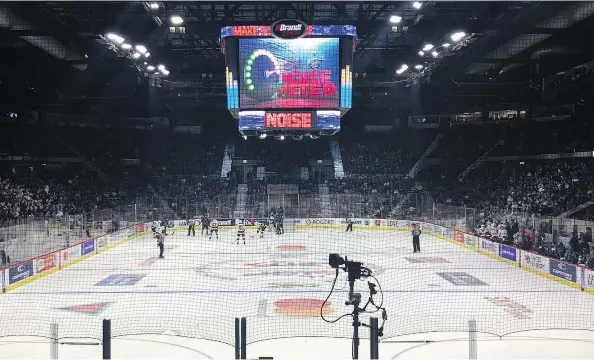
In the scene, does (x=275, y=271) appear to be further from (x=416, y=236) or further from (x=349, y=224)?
(x=349, y=224)

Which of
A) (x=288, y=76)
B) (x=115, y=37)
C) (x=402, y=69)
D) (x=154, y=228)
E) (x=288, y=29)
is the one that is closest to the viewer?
(x=288, y=29)

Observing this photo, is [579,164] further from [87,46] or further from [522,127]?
[87,46]

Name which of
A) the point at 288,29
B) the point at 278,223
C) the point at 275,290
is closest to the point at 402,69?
the point at 278,223

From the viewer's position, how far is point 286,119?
12.2 metres

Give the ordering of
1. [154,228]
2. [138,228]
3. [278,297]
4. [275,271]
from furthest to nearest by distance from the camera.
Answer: [138,228] → [154,228] → [275,271] → [278,297]

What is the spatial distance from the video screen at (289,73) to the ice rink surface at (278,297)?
13.5 feet

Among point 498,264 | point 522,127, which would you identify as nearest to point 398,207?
point 522,127

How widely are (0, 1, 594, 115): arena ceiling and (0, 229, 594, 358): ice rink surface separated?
5.96 metres

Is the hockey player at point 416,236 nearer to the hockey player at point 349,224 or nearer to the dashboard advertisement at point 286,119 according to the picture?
the dashboard advertisement at point 286,119

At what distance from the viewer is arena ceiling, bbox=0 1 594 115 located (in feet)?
40.3

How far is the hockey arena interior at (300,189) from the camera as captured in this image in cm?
746

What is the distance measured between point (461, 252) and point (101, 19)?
12129mm

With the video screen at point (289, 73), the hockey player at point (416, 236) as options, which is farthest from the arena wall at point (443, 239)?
the video screen at point (289, 73)

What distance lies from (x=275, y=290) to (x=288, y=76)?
4.92 m
